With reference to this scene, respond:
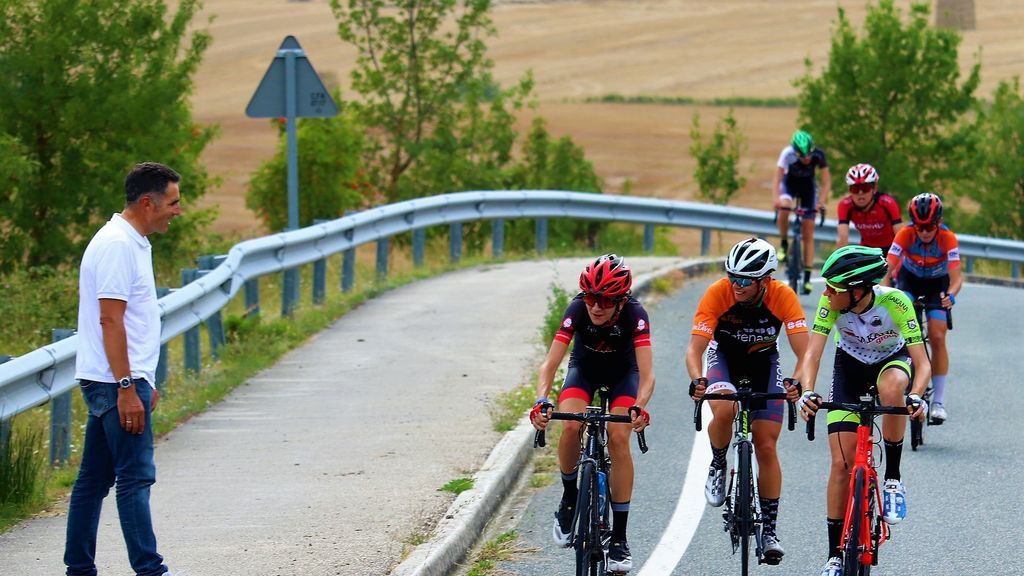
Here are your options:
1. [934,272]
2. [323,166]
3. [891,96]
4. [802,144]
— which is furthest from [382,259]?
[891,96]

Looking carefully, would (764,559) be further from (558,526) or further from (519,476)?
(519,476)

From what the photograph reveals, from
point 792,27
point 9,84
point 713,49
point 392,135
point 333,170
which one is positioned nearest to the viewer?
point 9,84

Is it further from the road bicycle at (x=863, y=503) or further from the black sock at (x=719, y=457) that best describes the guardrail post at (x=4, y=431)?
the road bicycle at (x=863, y=503)

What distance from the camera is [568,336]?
7844 millimetres

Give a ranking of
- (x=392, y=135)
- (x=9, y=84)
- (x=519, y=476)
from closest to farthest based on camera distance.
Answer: (x=519, y=476) → (x=9, y=84) → (x=392, y=135)

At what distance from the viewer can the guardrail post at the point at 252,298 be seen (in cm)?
1444

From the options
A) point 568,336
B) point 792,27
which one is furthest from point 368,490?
point 792,27

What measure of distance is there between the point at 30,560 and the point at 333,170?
19014 millimetres

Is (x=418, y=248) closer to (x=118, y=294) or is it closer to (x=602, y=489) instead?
(x=602, y=489)

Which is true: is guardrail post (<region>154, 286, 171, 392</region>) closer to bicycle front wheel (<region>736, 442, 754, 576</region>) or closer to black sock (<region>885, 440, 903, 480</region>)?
bicycle front wheel (<region>736, 442, 754, 576</region>)

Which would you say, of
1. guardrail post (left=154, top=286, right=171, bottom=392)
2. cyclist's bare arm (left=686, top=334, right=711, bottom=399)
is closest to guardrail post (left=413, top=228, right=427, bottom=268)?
guardrail post (left=154, top=286, right=171, bottom=392)

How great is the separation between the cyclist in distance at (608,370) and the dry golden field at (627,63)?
124 ft

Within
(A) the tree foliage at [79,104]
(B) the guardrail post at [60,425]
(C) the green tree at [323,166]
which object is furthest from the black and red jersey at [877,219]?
(C) the green tree at [323,166]

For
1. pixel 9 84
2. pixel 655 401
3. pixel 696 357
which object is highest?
pixel 9 84
